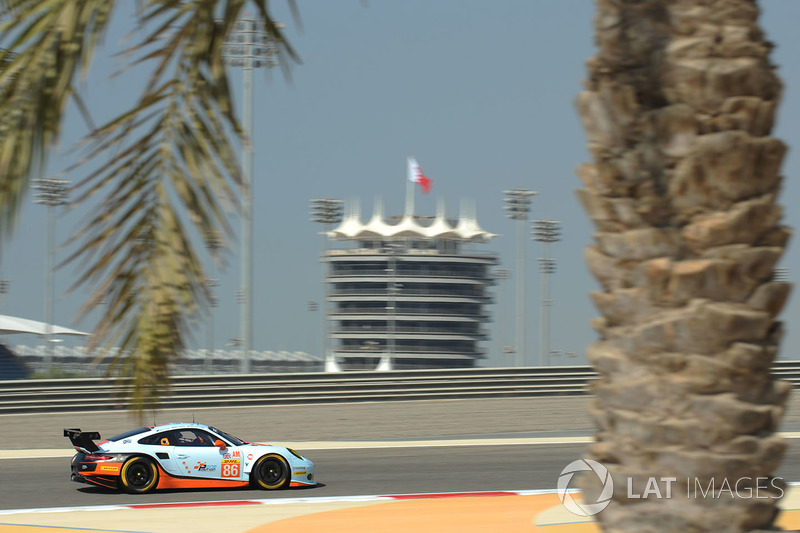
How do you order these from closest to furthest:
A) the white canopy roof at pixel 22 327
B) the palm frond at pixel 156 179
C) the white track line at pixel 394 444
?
the palm frond at pixel 156 179
the white track line at pixel 394 444
the white canopy roof at pixel 22 327

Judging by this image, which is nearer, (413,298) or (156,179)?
(156,179)

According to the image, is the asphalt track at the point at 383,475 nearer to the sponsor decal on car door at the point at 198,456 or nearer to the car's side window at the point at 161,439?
the sponsor decal on car door at the point at 198,456

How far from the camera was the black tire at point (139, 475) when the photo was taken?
12812mm

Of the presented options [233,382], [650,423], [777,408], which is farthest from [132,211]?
[233,382]

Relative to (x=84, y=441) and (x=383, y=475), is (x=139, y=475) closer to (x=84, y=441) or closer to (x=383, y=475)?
(x=84, y=441)

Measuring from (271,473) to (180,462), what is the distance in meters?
1.26

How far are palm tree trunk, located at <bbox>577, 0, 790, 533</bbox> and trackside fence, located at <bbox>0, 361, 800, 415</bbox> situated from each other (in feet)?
61.3

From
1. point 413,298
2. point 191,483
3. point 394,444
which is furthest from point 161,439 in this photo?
point 413,298

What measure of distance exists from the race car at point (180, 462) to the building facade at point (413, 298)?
87.2 meters

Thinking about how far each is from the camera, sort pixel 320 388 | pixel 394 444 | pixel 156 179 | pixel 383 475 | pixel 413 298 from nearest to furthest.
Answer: pixel 156 179
pixel 383 475
pixel 394 444
pixel 320 388
pixel 413 298

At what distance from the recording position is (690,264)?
363cm

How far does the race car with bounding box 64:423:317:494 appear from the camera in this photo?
12.8 m

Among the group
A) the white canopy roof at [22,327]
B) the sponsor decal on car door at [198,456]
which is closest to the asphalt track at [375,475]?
the sponsor decal on car door at [198,456]

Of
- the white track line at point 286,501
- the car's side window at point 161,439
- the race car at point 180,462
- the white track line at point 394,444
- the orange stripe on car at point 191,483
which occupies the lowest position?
the white track line at point 394,444
